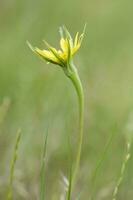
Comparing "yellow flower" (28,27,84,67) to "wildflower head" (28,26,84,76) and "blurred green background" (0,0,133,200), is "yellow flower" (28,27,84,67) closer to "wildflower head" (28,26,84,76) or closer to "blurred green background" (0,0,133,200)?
"wildflower head" (28,26,84,76)

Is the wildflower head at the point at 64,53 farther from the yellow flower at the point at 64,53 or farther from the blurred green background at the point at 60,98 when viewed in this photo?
the blurred green background at the point at 60,98

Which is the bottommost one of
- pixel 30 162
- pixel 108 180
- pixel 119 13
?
pixel 108 180

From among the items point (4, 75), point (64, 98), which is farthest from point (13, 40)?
point (64, 98)

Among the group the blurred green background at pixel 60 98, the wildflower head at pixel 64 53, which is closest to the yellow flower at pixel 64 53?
the wildflower head at pixel 64 53

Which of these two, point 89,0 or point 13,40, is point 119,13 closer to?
point 89,0

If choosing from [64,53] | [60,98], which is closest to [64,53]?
[64,53]

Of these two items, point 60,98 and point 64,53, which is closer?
point 64,53

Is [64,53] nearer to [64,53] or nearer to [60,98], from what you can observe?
[64,53]

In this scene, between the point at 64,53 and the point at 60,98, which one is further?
the point at 60,98
